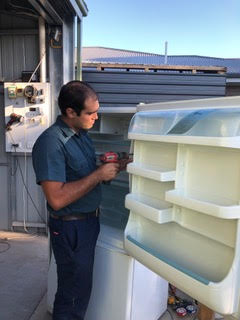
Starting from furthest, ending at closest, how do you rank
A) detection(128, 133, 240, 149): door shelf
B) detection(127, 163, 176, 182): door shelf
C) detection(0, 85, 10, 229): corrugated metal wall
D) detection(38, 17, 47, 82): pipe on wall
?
1. detection(0, 85, 10, 229): corrugated metal wall
2. detection(38, 17, 47, 82): pipe on wall
3. detection(127, 163, 176, 182): door shelf
4. detection(128, 133, 240, 149): door shelf

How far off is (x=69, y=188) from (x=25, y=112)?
2320 millimetres

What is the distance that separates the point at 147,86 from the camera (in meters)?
3.98

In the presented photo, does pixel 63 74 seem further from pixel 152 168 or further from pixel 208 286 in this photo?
pixel 208 286

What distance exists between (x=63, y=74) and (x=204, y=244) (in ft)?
9.12

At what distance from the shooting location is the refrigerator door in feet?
3.27

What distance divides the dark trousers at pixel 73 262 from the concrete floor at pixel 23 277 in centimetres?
73

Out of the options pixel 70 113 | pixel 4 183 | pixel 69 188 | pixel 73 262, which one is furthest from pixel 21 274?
pixel 70 113

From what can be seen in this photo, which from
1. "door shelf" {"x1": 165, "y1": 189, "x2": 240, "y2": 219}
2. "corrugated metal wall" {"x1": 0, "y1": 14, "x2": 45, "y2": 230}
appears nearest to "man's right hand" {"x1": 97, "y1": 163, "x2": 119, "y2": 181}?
"door shelf" {"x1": 165, "y1": 189, "x2": 240, "y2": 219}

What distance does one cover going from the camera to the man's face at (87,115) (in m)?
1.52

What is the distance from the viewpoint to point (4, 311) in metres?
2.34

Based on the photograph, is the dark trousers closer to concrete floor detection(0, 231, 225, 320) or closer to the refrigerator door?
the refrigerator door

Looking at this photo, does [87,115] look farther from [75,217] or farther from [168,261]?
[168,261]

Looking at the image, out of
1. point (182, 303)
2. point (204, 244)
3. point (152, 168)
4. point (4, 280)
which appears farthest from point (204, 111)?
point (4, 280)

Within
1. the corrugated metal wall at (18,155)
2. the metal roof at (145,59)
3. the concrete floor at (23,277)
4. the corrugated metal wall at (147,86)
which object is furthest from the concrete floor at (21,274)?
the metal roof at (145,59)
